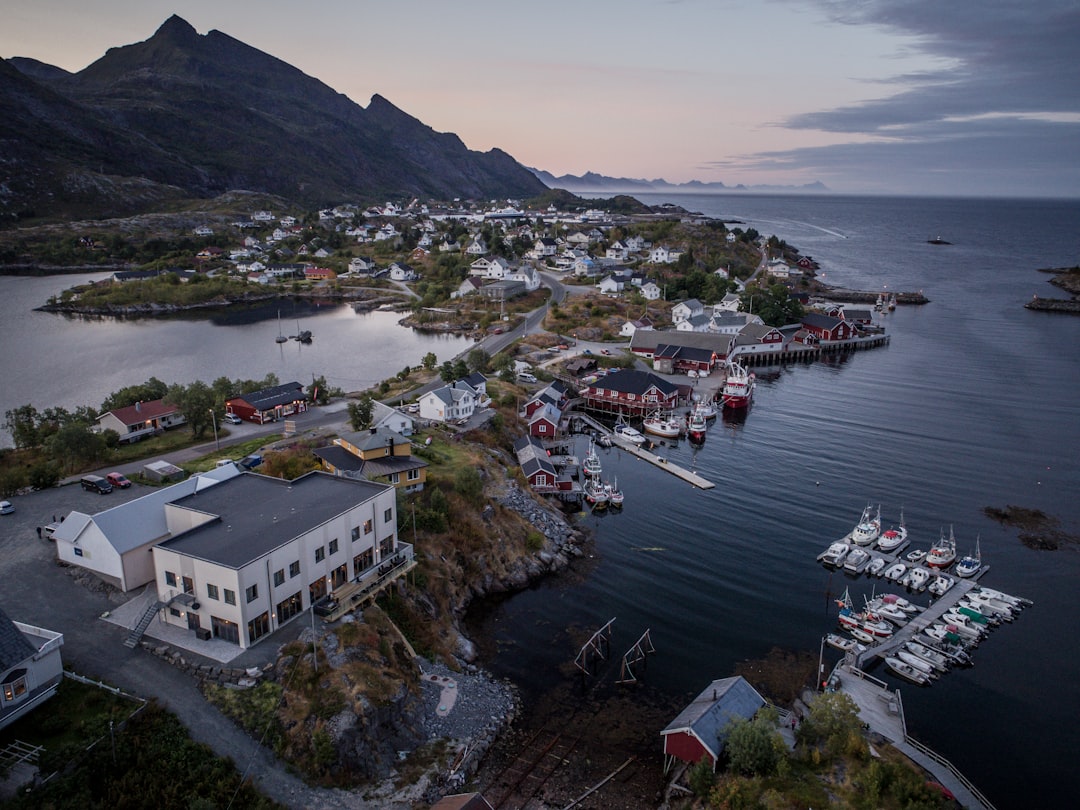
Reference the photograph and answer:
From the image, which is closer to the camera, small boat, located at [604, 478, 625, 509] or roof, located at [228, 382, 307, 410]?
small boat, located at [604, 478, 625, 509]

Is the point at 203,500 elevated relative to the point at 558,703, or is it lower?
elevated

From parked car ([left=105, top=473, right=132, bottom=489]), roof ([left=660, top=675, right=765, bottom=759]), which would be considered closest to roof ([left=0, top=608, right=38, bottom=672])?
parked car ([left=105, top=473, right=132, bottom=489])

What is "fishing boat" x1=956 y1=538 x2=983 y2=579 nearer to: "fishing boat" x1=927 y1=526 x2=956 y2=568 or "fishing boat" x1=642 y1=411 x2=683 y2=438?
"fishing boat" x1=927 y1=526 x2=956 y2=568

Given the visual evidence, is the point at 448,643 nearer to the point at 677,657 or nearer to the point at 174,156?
the point at 677,657

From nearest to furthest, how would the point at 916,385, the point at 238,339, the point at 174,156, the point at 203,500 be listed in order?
1. the point at 203,500
2. the point at 916,385
3. the point at 238,339
4. the point at 174,156

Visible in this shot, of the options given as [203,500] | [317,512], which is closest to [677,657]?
[317,512]

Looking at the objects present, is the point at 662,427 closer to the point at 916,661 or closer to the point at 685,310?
the point at 916,661
